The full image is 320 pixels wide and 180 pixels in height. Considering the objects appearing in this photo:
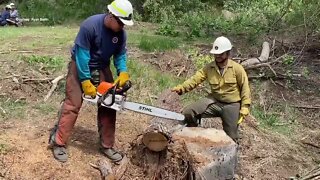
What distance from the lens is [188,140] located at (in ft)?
19.6

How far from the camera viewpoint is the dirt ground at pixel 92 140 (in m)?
6.02

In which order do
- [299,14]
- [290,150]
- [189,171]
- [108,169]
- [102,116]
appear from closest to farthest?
[189,171], [108,169], [102,116], [290,150], [299,14]

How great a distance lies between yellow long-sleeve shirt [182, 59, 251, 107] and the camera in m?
6.54

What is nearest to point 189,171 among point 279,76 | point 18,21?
point 279,76

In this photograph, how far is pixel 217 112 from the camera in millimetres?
6719

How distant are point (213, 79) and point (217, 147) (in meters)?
1.11

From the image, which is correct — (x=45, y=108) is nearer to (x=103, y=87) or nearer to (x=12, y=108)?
(x=12, y=108)

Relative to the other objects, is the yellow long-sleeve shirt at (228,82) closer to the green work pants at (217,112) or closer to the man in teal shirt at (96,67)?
the green work pants at (217,112)

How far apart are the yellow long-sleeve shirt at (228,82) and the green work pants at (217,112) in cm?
8

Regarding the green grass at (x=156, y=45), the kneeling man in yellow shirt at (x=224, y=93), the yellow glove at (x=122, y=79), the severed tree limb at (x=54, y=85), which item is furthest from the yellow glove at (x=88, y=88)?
the green grass at (x=156, y=45)

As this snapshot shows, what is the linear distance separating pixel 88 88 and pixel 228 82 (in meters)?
1.80

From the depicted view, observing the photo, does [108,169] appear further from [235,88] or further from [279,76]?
[279,76]

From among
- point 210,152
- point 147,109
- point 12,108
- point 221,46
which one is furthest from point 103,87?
point 12,108

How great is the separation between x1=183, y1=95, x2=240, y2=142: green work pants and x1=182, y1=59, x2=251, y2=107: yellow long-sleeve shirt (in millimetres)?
78
